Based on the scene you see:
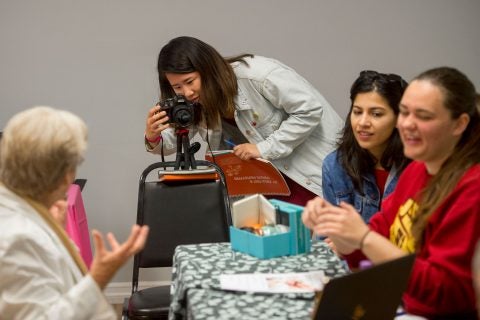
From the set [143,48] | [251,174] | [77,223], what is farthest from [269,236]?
[143,48]

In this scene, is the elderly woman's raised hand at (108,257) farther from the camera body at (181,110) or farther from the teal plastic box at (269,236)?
the camera body at (181,110)

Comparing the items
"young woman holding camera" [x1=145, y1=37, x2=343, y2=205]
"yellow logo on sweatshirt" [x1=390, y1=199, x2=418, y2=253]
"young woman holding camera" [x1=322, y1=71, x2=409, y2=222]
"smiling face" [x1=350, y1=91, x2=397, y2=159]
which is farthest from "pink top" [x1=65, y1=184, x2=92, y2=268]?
"yellow logo on sweatshirt" [x1=390, y1=199, x2=418, y2=253]

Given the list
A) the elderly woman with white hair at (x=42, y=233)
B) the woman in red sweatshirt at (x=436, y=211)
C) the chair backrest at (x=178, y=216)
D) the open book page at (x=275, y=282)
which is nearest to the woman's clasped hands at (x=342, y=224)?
the woman in red sweatshirt at (x=436, y=211)

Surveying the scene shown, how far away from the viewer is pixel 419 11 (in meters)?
3.88

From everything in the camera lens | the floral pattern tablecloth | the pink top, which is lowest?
the pink top

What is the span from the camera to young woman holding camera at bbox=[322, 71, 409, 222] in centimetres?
251

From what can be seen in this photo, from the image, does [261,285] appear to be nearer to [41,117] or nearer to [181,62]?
[41,117]

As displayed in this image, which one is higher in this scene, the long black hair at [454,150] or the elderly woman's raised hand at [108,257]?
the long black hair at [454,150]

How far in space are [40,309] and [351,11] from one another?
A: 2.75m

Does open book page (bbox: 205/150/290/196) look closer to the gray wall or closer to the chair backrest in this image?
the chair backrest

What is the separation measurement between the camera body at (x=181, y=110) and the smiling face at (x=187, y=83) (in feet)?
0.09

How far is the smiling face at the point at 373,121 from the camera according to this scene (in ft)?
8.22

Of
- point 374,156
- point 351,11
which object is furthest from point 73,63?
point 374,156

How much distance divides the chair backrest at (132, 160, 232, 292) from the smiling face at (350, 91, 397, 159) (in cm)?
68
